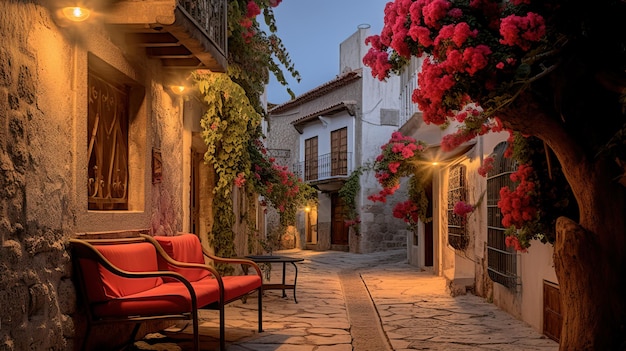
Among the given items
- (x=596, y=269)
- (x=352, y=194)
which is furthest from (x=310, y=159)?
(x=596, y=269)

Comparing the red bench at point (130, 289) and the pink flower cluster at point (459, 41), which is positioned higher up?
the pink flower cluster at point (459, 41)

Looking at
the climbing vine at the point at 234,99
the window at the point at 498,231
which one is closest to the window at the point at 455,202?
the window at the point at 498,231

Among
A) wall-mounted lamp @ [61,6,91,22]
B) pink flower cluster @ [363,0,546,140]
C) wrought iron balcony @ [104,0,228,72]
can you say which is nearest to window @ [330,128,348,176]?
wrought iron balcony @ [104,0,228,72]

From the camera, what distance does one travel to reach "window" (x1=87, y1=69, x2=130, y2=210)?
451 centimetres

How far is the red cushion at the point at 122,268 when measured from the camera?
387cm

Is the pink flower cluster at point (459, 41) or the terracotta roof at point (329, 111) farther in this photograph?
the terracotta roof at point (329, 111)

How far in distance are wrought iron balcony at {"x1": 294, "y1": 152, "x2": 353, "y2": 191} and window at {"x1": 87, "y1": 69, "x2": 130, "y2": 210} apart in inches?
690

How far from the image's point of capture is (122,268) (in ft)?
13.9

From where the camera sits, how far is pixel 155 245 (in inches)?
191

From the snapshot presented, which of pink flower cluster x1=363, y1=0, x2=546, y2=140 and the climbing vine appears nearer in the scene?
pink flower cluster x1=363, y1=0, x2=546, y2=140

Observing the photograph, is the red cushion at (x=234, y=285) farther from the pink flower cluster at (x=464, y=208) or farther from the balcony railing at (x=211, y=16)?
the pink flower cluster at (x=464, y=208)

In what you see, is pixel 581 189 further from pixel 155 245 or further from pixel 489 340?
pixel 155 245

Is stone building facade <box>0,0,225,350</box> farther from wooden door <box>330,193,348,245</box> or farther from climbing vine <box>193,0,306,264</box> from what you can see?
wooden door <box>330,193,348,245</box>

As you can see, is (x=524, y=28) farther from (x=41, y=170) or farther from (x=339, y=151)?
(x=339, y=151)
